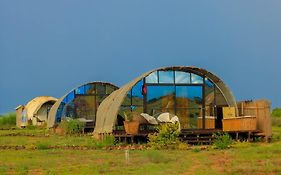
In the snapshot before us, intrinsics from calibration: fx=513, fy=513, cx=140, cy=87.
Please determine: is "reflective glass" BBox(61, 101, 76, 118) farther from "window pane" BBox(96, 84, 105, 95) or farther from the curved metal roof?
the curved metal roof

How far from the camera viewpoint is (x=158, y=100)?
24.8 metres

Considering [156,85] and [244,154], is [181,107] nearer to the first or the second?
[156,85]

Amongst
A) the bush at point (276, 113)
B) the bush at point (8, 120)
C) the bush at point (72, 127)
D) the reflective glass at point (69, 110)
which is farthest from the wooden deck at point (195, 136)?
the bush at point (8, 120)

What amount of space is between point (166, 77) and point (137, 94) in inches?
64.4

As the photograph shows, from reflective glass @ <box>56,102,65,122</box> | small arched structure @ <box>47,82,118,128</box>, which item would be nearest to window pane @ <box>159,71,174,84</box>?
small arched structure @ <box>47,82,118,128</box>

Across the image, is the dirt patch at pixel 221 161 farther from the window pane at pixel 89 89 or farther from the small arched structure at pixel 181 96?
the window pane at pixel 89 89

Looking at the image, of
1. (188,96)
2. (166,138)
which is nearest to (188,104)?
(188,96)

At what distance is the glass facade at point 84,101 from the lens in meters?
35.7

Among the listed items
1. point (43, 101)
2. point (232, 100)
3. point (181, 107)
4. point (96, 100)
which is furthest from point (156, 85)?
point (43, 101)

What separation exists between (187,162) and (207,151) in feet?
11.1

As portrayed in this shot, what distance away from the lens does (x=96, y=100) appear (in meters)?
36.1

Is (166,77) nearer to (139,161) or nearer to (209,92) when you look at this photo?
(209,92)

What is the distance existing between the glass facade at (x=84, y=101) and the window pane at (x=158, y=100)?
11.5 meters

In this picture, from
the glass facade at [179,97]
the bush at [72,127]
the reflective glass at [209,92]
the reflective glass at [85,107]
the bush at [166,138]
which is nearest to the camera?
the bush at [166,138]
